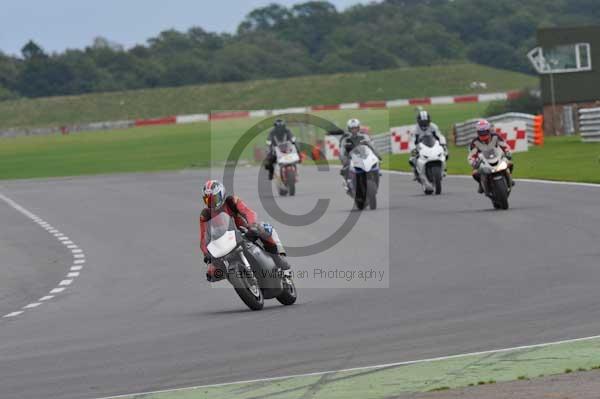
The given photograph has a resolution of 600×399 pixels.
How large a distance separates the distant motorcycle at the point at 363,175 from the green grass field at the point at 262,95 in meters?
76.2

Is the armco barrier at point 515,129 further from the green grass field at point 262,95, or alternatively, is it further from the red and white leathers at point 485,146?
the green grass field at point 262,95

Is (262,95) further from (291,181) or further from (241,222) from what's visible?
(241,222)

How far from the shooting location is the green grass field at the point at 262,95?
105 m

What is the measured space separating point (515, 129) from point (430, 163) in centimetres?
1685

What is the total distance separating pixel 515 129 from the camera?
149 feet

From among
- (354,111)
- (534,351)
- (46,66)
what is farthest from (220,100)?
(534,351)

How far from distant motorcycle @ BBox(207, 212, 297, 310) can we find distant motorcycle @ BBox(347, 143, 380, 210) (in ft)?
38.7

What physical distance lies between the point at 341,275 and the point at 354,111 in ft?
215

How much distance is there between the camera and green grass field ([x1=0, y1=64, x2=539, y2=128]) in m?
105

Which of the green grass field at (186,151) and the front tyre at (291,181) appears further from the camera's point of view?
the green grass field at (186,151)

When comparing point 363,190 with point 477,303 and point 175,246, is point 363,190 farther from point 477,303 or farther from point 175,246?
point 477,303

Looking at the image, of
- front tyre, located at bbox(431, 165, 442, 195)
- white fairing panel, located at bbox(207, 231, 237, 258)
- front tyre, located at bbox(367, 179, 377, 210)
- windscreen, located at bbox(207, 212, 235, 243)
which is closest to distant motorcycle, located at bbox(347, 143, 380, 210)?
front tyre, located at bbox(367, 179, 377, 210)

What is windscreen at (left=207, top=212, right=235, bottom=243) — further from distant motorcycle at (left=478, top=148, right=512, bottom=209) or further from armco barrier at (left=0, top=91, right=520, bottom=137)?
armco barrier at (left=0, top=91, right=520, bottom=137)

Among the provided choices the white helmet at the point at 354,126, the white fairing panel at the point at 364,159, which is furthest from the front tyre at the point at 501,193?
the white helmet at the point at 354,126
